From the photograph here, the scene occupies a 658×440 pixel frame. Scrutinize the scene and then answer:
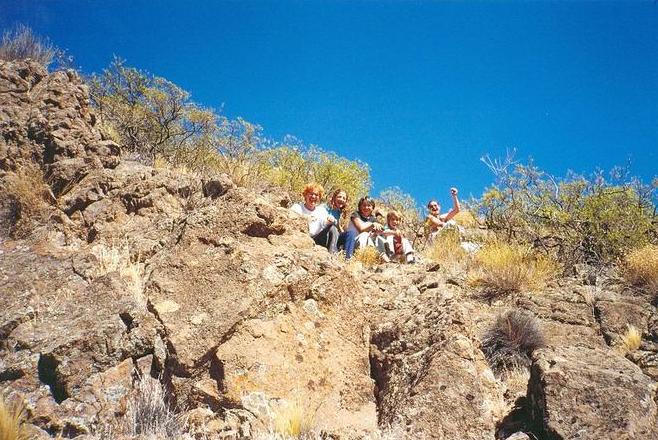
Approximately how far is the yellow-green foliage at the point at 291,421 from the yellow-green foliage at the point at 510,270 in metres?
4.75

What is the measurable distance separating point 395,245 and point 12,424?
659 cm

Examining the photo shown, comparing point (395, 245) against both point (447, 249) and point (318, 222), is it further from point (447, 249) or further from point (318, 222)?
point (447, 249)

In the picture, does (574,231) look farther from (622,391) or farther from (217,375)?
(217,375)

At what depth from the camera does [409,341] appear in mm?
4242

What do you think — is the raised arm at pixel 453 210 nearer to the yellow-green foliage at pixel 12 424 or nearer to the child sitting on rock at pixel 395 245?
the child sitting on rock at pixel 395 245

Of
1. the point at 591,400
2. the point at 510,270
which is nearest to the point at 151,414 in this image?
the point at 591,400

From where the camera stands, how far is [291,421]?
3455mm

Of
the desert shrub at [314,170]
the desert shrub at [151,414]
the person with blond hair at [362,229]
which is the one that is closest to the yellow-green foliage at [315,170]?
the desert shrub at [314,170]

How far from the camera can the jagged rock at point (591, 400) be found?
3328 millimetres

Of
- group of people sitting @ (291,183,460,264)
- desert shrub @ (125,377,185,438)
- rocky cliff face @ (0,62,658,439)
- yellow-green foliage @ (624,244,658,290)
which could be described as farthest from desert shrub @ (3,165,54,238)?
yellow-green foliage @ (624,244,658,290)

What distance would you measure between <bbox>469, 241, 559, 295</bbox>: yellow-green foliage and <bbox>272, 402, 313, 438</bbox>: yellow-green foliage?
15.6 ft

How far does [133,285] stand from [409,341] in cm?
267

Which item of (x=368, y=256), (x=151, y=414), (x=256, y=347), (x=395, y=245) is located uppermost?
(x=395, y=245)

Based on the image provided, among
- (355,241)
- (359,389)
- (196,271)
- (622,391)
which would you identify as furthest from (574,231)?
(196,271)
